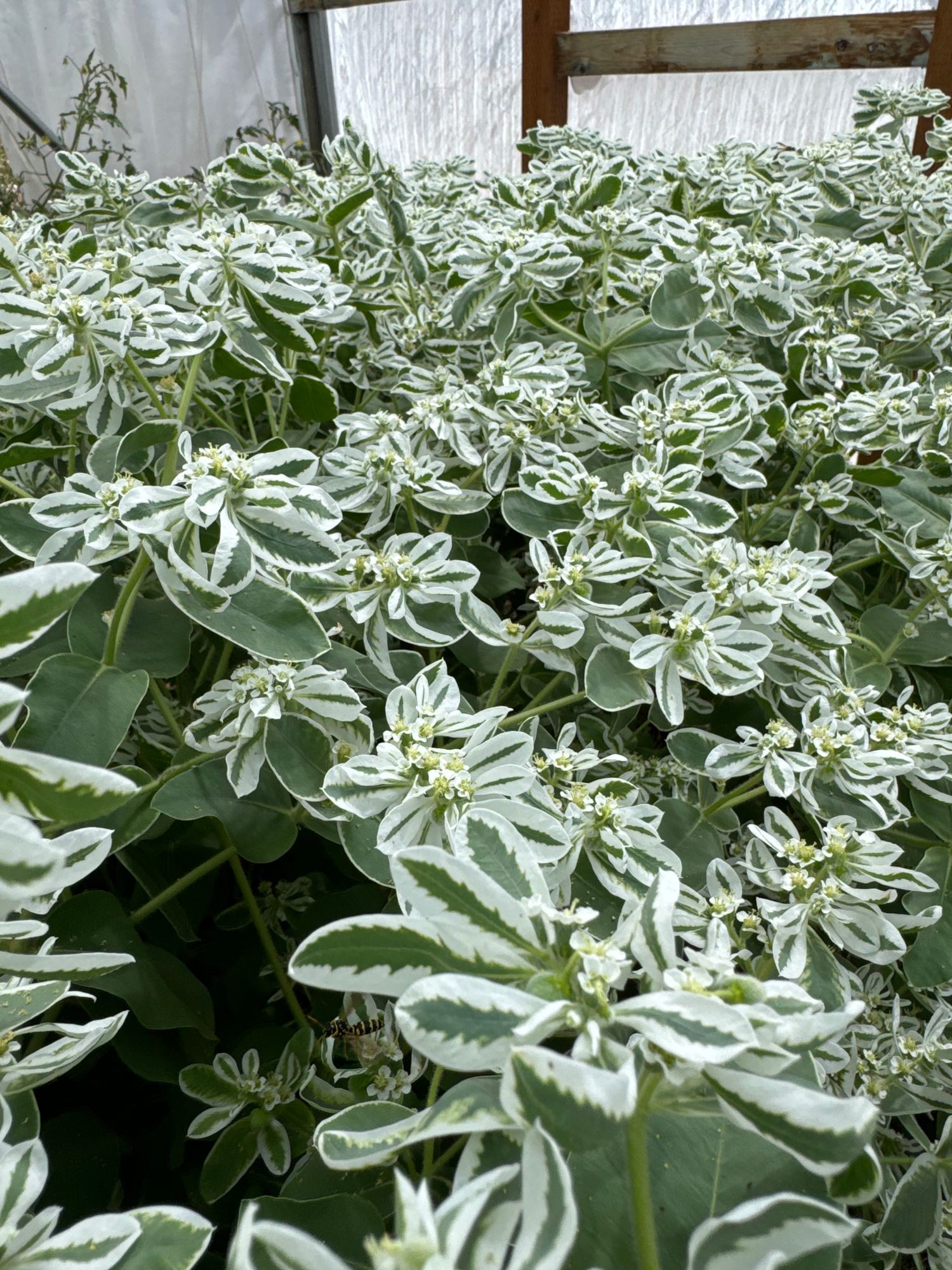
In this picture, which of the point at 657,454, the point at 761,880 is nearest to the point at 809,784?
the point at 761,880

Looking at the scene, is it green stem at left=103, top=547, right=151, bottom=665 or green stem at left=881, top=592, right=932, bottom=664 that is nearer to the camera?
green stem at left=103, top=547, right=151, bottom=665

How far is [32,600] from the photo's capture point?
35cm

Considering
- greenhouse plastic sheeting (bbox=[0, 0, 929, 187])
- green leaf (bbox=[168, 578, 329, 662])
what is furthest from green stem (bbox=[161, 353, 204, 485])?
greenhouse plastic sheeting (bbox=[0, 0, 929, 187])

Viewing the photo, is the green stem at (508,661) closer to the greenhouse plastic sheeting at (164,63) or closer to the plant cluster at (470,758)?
the plant cluster at (470,758)

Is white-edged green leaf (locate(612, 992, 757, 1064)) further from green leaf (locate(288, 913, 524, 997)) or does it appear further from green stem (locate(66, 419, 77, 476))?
green stem (locate(66, 419, 77, 476))

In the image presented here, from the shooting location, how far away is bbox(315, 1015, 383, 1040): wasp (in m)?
0.67

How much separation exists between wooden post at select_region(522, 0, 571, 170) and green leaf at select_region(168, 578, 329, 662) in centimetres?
304

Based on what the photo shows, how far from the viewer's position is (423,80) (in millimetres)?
4324

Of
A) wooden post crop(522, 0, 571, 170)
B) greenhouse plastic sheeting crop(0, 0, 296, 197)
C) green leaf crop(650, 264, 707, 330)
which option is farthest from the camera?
greenhouse plastic sheeting crop(0, 0, 296, 197)

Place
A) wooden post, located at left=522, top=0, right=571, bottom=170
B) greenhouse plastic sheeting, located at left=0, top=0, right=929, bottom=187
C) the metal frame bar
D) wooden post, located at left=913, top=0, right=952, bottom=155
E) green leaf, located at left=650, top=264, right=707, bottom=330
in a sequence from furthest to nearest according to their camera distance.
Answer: greenhouse plastic sheeting, located at left=0, top=0, right=929, bottom=187, wooden post, located at left=522, top=0, right=571, bottom=170, the metal frame bar, wooden post, located at left=913, top=0, right=952, bottom=155, green leaf, located at left=650, top=264, right=707, bottom=330

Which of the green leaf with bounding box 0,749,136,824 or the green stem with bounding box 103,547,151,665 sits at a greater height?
the green leaf with bounding box 0,749,136,824

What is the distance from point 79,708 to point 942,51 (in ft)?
8.96

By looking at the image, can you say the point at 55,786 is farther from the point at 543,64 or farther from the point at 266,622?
the point at 543,64

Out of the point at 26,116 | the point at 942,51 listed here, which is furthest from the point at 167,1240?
the point at 26,116
